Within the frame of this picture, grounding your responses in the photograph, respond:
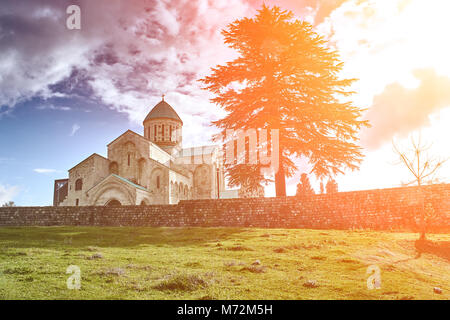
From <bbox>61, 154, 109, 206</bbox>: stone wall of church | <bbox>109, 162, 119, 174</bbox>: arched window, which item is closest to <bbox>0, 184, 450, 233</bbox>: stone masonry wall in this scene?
<bbox>61, 154, 109, 206</bbox>: stone wall of church

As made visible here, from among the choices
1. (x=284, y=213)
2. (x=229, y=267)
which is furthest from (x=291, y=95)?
(x=229, y=267)

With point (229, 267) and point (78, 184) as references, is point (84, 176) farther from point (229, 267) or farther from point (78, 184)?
point (229, 267)

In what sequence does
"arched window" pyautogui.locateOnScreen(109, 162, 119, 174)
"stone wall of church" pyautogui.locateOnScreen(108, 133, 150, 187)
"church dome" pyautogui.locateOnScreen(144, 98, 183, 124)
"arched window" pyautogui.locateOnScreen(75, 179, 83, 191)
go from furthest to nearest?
"church dome" pyautogui.locateOnScreen(144, 98, 183, 124), "arched window" pyautogui.locateOnScreen(109, 162, 119, 174), "stone wall of church" pyautogui.locateOnScreen(108, 133, 150, 187), "arched window" pyautogui.locateOnScreen(75, 179, 83, 191)

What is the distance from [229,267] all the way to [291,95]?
578 inches

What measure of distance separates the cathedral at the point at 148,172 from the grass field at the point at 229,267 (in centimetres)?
1254

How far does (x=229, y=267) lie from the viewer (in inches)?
324

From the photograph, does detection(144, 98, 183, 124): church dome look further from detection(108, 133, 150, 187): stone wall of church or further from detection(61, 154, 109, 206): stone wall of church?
detection(61, 154, 109, 206): stone wall of church

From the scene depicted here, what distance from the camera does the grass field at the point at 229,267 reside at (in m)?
6.24

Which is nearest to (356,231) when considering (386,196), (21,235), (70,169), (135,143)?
(386,196)

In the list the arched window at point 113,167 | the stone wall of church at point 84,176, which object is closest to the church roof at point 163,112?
the arched window at point 113,167

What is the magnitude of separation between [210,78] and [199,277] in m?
16.8

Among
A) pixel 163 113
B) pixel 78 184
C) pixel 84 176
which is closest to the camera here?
pixel 84 176

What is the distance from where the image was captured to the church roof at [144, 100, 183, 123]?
4488cm

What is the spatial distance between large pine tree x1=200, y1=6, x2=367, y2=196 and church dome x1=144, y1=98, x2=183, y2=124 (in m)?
24.9
